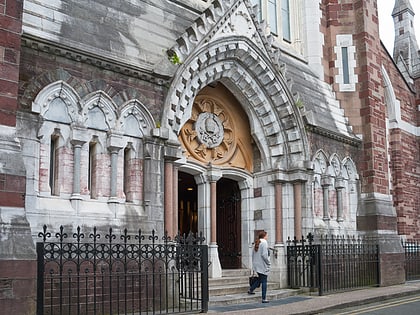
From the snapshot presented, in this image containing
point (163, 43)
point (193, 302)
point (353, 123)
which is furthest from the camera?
point (353, 123)

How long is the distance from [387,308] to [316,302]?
4.75 ft

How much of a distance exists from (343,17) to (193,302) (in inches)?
446

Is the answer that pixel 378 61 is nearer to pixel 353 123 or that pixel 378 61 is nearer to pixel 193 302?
pixel 353 123

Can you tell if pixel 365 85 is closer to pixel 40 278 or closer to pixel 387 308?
pixel 387 308

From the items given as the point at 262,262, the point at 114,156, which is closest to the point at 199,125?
the point at 114,156

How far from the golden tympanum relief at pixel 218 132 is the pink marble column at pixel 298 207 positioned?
55.9 inches

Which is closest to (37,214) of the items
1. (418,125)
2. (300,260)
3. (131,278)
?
(131,278)

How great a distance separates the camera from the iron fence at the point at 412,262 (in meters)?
18.3

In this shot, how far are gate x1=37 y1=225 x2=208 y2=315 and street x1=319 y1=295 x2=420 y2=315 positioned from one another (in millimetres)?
2803

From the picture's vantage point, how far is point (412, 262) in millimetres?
18859

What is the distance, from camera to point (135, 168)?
1053 cm

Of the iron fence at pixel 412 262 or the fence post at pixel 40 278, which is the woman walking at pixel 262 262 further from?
the iron fence at pixel 412 262

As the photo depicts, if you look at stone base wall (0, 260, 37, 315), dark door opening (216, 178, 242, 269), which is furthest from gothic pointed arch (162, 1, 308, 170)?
stone base wall (0, 260, 37, 315)

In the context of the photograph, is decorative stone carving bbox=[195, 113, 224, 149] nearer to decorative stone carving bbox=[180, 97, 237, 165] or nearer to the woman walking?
decorative stone carving bbox=[180, 97, 237, 165]
